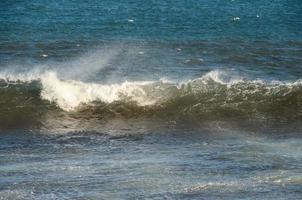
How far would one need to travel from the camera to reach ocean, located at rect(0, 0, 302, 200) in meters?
10.4

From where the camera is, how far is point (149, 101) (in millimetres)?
15969

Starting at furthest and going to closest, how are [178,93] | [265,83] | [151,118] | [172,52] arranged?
[172,52] → [265,83] → [178,93] → [151,118]

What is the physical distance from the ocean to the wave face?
0.13ft

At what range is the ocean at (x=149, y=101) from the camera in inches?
411

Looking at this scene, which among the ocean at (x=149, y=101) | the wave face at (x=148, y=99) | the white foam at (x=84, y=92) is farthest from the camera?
the white foam at (x=84, y=92)

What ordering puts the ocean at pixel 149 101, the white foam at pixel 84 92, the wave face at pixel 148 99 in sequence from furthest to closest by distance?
1. the white foam at pixel 84 92
2. the wave face at pixel 148 99
3. the ocean at pixel 149 101

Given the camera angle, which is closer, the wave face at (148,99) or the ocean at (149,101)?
the ocean at (149,101)

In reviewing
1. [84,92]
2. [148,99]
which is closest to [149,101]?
[148,99]

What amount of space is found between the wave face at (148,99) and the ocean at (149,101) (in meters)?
0.04

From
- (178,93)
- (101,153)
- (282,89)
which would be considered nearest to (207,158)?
(101,153)

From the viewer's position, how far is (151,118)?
15.1 meters

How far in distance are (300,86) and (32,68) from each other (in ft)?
22.7

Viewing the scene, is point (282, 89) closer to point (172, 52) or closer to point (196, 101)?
point (196, 101)

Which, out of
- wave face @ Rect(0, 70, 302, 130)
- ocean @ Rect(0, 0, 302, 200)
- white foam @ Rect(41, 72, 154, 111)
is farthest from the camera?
white foam @ Rect(41, 72, 154, 111)
